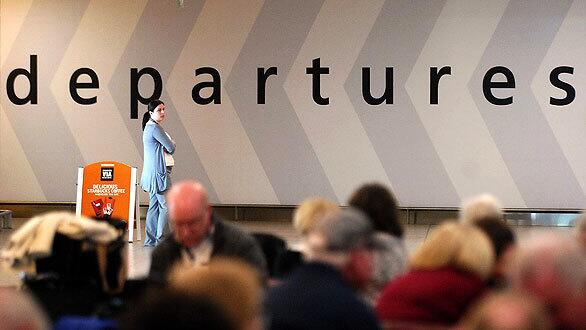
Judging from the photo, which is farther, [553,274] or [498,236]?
[498,236]

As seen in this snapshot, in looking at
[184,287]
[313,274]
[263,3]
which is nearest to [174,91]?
[263,3]

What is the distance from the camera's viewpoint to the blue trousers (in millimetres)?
12312

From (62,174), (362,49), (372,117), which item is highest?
(362,49)

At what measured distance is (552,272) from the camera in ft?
9.91

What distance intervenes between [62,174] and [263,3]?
3977 millimetres

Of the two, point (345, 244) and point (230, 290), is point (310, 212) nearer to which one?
point (345, 244)

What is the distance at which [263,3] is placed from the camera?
15.4 metres

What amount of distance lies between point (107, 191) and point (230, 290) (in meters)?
10.8

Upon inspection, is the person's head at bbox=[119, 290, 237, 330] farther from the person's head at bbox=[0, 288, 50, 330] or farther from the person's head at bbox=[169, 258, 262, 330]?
the person's head at bbox=[0, 288, 50, 330]

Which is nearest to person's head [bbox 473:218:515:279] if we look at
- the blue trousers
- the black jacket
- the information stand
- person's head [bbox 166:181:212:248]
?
the black jacket

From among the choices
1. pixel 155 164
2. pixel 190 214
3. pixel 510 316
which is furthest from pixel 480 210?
pixel 155 164

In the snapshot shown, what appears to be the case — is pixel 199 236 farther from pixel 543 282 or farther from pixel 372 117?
pixel 372 117

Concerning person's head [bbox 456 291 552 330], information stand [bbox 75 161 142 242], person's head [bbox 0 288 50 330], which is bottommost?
information stand [bbox 75 161 142 242]

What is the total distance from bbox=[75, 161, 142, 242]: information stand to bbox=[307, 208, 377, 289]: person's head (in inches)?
355
